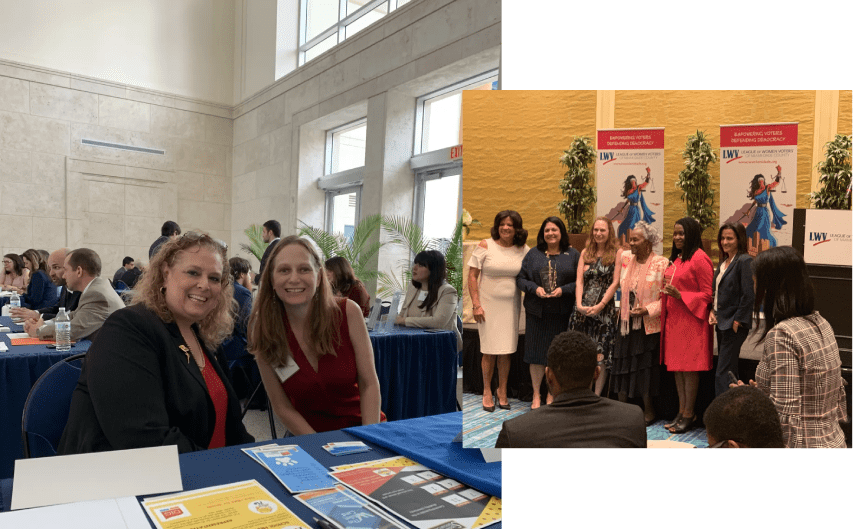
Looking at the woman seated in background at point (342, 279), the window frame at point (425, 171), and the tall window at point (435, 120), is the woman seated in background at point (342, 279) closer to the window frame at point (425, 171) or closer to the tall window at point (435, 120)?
the window frame at point (425, 171)

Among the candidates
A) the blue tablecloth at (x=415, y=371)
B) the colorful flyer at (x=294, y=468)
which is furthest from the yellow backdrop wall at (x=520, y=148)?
the blue tablecloth at (x=415, y=371)

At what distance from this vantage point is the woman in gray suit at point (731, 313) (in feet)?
1.97

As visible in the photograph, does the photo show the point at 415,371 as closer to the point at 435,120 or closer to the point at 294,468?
the point at 294,468

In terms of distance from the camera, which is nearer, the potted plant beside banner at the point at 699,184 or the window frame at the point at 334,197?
the potted plant beside banner at the point at 699,184

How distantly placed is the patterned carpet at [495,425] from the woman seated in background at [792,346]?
0.08 meters

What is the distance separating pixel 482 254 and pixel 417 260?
4002mm

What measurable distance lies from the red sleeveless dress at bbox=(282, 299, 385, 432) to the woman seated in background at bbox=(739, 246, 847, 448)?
1620 millimetres

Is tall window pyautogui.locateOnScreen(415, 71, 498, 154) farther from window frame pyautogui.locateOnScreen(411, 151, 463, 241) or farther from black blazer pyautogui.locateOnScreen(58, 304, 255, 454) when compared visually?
black blazer pyautogui.locateOnScreen(58, 304, 255, 454)

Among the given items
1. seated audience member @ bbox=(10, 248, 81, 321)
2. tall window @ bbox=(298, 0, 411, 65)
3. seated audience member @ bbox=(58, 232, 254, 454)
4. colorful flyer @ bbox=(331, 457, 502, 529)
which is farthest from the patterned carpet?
tall window @ bbox=(298, 0, 411, 65)

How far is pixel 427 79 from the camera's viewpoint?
8.16 meters

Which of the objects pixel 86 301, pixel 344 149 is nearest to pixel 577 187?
pixel 86 301

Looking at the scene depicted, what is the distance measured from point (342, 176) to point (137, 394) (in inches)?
341

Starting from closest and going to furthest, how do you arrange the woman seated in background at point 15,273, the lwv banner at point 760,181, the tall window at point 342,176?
the lwv banner at point 760,181 → the woman seated in background at point 15,273 → the tall window at point 342,176

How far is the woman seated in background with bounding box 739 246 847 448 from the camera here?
0.59m
